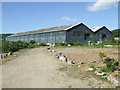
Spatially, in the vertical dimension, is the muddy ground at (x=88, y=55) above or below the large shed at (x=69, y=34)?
below

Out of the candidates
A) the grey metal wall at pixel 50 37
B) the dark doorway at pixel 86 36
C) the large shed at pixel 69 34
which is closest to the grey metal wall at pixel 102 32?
the large shed at pixel 69 34

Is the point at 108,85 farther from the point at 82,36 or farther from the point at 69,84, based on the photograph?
the point at 82,36

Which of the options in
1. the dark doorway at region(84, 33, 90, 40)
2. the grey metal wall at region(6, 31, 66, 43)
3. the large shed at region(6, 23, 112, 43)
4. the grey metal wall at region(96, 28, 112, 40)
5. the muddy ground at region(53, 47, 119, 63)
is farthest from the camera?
the grey metal wall at region(96, 28, 112, 40)

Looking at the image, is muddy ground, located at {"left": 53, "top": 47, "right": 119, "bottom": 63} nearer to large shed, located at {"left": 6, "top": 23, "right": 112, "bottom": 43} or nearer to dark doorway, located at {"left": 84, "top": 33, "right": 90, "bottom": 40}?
large shed, located at {"left": 6, "top": 23, "right": 112, "bottom": 43}

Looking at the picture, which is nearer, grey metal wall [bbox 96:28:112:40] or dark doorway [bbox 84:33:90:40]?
dark doorway [bbox 84:33:90:40]

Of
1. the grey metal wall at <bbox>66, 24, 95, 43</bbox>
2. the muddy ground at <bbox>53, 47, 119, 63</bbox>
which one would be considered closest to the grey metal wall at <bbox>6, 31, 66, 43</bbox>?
the grey metal wall at <bbox>66, 24, 95, 43</bbox>

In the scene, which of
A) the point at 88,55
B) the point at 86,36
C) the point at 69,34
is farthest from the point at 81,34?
the point at 88,55

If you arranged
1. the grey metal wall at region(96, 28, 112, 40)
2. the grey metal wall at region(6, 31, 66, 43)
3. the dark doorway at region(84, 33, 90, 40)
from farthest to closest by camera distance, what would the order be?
the grey metal wall at region(96, 28, 112, 40) < the dark doorway at region(84, 33, 90, 40) < the grey metal wall at region(6, 31, 66, 43)

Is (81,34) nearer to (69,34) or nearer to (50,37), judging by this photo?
(69,34)

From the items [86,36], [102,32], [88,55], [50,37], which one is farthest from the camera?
[102,32]

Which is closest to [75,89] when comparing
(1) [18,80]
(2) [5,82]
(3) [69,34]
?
(1) [18,80]

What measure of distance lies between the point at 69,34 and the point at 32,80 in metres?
22.0

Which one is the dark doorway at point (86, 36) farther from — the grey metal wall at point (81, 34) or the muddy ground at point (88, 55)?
the muddy ground at point (88, 55)

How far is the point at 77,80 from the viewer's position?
18.3 ft
